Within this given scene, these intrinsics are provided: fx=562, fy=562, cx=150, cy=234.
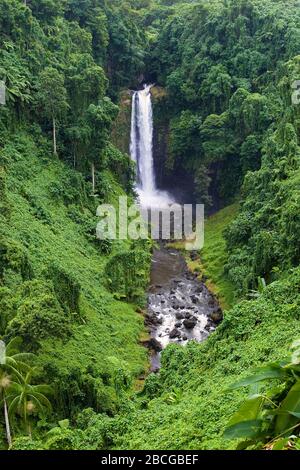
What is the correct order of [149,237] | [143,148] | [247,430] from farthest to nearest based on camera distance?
1. [143,148]
2. [149,237]
3. [247,430]

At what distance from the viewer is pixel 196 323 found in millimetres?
→ 29891

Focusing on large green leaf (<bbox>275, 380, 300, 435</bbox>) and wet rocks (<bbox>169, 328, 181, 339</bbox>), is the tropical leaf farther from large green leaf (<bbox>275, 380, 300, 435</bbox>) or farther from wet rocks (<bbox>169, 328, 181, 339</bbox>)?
wet rocks (<bbox>169, 328, 181, 339</bbox>)

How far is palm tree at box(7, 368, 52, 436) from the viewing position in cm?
1744

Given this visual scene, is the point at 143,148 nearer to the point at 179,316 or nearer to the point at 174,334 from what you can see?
the point at 179,316

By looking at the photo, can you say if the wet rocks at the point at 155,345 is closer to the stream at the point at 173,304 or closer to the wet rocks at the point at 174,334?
the stream at the point at 173,304

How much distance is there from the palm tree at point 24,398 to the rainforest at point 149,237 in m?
0.07

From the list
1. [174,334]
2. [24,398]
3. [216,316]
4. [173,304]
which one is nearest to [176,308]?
[173,304]

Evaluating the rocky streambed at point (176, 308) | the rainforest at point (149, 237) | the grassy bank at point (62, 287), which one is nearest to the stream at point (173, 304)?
the rocky streambed at point (176, 308)

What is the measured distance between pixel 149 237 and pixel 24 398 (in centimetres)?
Answer: 2445

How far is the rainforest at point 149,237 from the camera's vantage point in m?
15.0

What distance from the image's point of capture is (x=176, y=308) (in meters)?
31.5

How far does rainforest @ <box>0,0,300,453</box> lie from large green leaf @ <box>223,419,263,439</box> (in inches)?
0.7

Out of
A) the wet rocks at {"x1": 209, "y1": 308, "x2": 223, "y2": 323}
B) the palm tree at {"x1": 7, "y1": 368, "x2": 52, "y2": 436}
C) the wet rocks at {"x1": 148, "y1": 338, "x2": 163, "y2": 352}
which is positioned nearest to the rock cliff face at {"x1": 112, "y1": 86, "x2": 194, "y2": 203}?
the wet rocks at {"x1": 209, "y1": 308, "x2": 223, "y2": 323}
